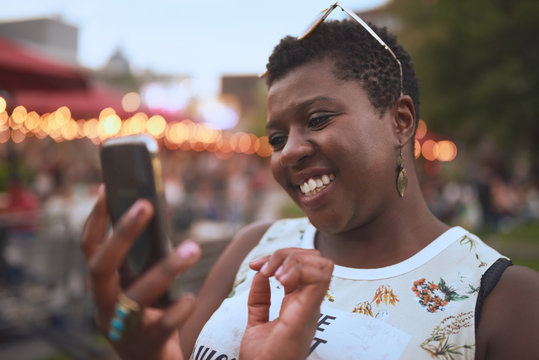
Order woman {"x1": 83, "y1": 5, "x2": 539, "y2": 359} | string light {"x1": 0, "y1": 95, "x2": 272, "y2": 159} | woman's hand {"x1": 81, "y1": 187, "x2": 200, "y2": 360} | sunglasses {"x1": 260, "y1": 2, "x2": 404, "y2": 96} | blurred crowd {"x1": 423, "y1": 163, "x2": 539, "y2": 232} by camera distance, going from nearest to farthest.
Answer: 1. woman's hand {"x1": 81, "y1": 187, "x2": 200, "y2": 360}
2. woman {"x1": 83, "y1": 5, "x2": 539, "y2": 359}
3. sunglasses {"x1": 260, "y1": 2, "x2": 404, "y2": 96}
4. string light {"x1": 0, "y1": 95, "x2": 272, "y2": 159}
5. blurred crowd {"x1": 423, "y1": 163, "x2": 539, "y2": 232}

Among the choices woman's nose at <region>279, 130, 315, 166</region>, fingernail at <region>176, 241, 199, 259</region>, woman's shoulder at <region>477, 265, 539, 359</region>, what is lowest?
woman's shoulder at <region>477, 265, 539, 359</region>

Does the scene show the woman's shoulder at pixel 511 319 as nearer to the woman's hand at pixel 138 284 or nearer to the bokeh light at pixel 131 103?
the woman's hand at pixel 138 284

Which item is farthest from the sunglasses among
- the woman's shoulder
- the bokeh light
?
the bokeh light

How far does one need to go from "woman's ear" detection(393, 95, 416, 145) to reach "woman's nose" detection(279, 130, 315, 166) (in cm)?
32

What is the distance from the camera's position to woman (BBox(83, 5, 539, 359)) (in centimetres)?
123

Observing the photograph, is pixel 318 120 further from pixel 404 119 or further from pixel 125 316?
pixel 125 316

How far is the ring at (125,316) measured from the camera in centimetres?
89

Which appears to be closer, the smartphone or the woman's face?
the smartphone

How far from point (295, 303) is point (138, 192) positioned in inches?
18.8

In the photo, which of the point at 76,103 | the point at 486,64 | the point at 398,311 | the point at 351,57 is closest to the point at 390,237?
the point at 398,311

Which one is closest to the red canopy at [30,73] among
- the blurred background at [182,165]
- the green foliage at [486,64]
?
the blurred background at [182,165]

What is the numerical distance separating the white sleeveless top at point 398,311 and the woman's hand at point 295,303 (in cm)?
22

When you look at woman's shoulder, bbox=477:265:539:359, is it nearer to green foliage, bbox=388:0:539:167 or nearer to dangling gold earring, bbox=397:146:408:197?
dangling gold earring, bbox=397:146:408:197

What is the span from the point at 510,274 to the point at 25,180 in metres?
7.09
